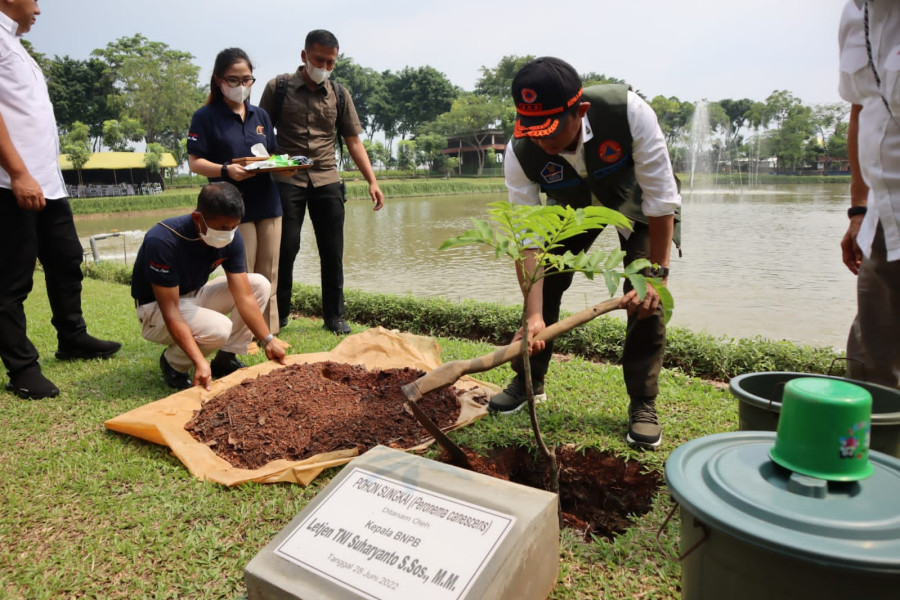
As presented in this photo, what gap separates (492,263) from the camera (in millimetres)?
9727

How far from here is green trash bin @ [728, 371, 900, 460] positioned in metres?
1.57

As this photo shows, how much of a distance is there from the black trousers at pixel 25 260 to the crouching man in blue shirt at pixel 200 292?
2.02 ft

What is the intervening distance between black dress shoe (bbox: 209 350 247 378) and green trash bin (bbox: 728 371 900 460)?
3.12m

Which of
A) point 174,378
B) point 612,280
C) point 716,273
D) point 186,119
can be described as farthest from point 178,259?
point 186,119

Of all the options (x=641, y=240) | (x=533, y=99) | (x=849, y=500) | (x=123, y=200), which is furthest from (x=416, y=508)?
(x=123, y=200)

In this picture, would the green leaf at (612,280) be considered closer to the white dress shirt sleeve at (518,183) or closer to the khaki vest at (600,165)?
the khaki vest at (600,165)

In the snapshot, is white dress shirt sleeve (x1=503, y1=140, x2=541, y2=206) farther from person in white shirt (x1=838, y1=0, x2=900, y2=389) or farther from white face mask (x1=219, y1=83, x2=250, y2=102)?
white face mask (x1=219, y1=83, x2=250, y2=102)

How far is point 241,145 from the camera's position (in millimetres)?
4094

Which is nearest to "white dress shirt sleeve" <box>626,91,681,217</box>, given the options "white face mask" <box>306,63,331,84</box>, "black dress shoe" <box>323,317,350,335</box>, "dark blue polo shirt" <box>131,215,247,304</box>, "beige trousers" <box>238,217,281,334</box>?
"dark blue polo shirt" <box>131,215,247,304</box>

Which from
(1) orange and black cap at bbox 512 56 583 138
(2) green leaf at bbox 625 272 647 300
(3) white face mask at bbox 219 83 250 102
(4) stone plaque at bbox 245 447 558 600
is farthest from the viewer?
(3) white face mask at bbox 219 83 250 102

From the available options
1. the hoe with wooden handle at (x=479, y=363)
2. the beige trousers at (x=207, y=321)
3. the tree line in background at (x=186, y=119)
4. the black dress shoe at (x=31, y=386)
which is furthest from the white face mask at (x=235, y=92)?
the tree line in background at (x=186, y=119)

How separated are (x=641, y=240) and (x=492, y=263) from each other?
703cm

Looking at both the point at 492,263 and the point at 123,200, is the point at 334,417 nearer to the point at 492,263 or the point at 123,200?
the point at 492,263

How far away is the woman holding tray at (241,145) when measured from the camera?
3.93 m
